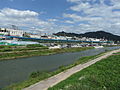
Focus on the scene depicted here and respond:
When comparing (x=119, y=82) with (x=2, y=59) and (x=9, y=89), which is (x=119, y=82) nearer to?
(x=9, y=89)

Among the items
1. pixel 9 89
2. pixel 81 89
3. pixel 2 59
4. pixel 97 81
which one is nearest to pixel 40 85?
pixel 9 89

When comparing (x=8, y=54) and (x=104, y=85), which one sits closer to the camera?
(x=104, y=85)

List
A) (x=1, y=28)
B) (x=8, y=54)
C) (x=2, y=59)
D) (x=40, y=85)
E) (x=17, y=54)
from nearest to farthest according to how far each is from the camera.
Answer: (x=40, y=85)
(x=2, y=59)
(x=8, y=54)
(x=17, y=54)
(x=1, y=28)

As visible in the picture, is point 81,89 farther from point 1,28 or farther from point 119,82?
point 1,28

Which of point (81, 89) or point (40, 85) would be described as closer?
point (81, 89)

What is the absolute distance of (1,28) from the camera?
8662 cm

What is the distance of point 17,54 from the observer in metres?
30.7

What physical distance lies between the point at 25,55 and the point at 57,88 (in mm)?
24950

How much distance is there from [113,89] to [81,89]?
283 cm

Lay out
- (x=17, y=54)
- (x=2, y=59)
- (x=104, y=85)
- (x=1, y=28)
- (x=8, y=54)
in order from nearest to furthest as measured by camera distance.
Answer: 1. (x=104, y=85)
2. (x=2, y=59)
3. (x=8, y=54)
4. (x=17, y=54)
5. (x=1, y=28)

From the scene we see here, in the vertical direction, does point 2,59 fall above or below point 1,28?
below

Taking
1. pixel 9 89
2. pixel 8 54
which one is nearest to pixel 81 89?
pixel 9 89

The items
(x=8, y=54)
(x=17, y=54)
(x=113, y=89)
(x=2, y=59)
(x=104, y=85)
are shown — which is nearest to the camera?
(x=113, y=89)

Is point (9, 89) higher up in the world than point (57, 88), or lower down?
lower down
